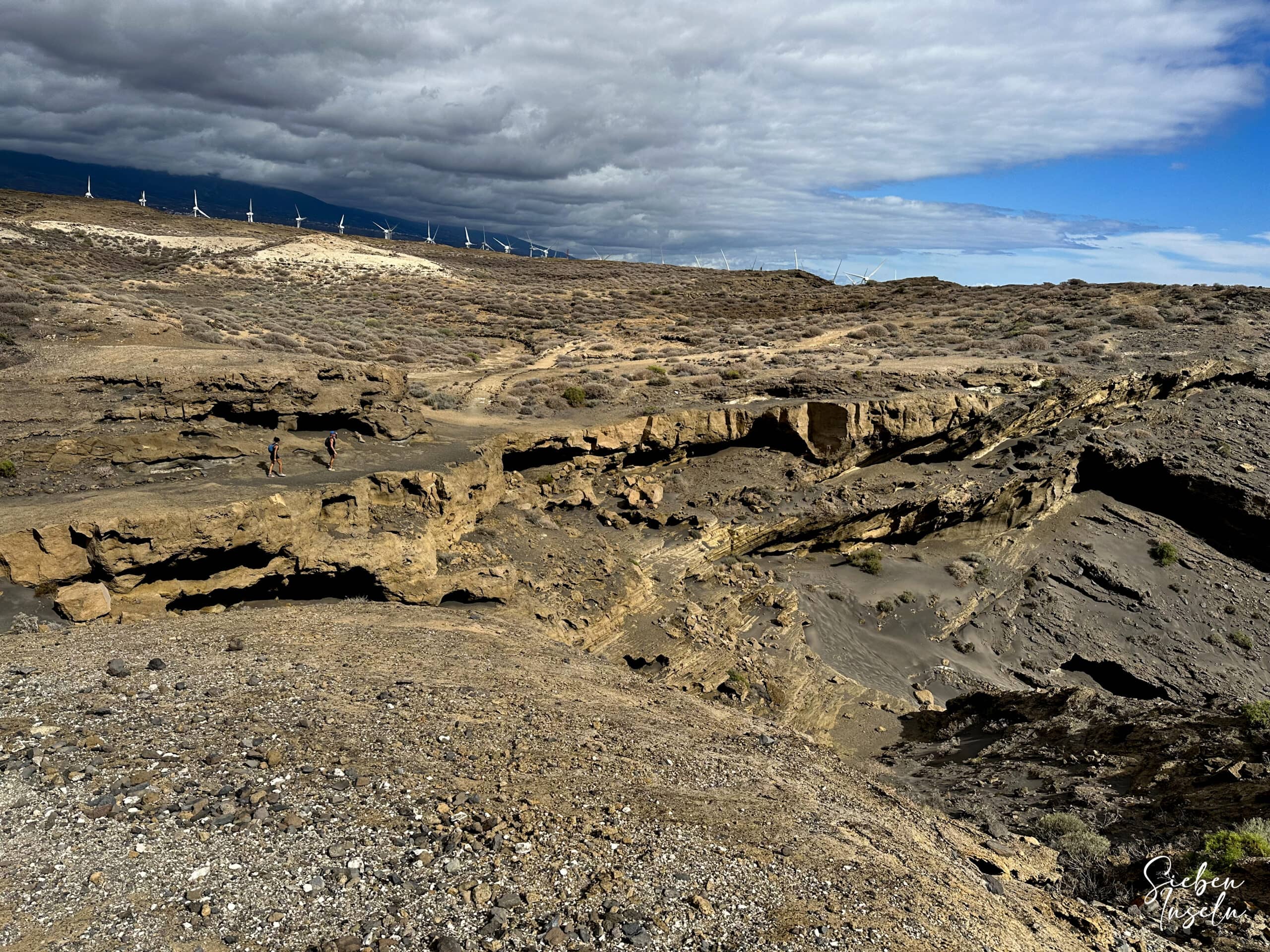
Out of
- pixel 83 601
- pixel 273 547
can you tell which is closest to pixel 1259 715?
pixel 273 547

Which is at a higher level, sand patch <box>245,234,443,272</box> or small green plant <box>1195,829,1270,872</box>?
sand patch <box>245,234,443,272</box>

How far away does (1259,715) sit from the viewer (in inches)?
490

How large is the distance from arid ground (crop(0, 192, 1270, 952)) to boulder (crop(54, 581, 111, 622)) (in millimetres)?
88

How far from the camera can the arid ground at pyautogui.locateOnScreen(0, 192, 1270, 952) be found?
689cm

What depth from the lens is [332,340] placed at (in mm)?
35125

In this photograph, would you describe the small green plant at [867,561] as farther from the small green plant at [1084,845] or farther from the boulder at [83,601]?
the boulder at [83,601]

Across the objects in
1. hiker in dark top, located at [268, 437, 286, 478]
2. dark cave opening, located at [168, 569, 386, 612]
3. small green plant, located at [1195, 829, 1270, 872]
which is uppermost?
hiker in dark top, located at [268, 437, 286, 478]

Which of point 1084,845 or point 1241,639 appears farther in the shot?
point 1241,639

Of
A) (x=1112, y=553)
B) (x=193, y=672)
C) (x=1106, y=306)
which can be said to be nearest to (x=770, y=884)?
(x=193, y=672)

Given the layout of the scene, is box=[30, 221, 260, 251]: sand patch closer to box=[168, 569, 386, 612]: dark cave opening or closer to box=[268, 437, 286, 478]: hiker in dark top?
box=[268, 437, 286, 478]: hiker in dark top

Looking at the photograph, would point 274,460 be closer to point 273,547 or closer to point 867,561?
point 273,547

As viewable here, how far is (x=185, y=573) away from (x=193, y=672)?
14.0ft

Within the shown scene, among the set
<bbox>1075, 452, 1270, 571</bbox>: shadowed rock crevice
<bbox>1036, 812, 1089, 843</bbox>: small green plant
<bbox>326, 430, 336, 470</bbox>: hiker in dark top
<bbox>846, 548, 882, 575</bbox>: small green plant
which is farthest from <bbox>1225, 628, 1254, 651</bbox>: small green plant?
<bbox>326, 430, 336, 470</bbox>: hiker in dark top

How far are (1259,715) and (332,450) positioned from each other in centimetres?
1972
